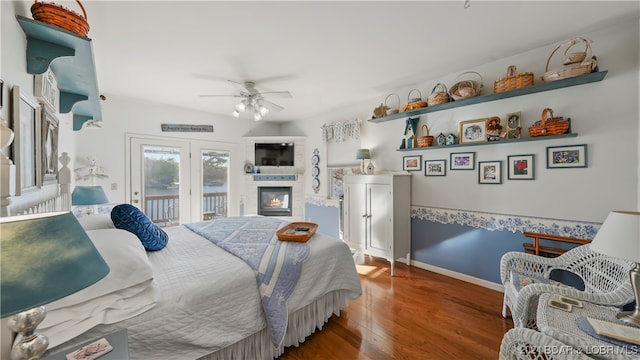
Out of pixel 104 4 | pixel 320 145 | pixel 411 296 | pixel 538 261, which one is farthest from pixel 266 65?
pixel 538 261

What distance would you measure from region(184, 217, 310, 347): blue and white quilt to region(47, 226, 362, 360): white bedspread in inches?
2.2

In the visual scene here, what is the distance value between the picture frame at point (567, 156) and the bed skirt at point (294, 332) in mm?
2331

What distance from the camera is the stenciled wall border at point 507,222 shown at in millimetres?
2213

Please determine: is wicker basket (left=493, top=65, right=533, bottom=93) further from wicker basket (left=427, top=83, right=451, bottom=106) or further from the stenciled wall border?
the stenciled wall border

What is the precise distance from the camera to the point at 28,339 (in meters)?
0.75

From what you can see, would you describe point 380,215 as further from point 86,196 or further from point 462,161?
Answer: point 86,196

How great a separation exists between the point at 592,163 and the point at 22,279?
3.51 m

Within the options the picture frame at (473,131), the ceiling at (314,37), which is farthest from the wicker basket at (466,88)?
the picture frame at (473,131)

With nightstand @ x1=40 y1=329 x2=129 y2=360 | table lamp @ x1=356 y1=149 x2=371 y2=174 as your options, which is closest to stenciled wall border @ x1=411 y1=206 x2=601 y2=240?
table lamp @ x1=356 y1=149 x2=371 y2=174

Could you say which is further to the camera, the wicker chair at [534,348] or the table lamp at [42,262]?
the wicker chair at [534,348]

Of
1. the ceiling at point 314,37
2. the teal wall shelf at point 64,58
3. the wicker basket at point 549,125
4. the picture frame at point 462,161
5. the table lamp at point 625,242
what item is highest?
the ceiling at point 314,37

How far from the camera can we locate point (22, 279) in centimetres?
54

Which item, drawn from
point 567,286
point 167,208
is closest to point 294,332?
point 567,286

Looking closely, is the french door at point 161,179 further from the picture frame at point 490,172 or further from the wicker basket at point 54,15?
the picture frame at point 490,172
